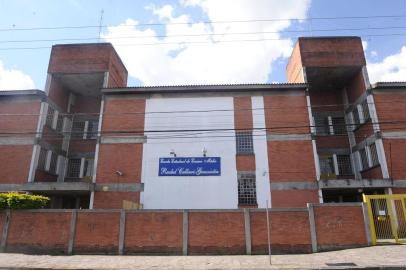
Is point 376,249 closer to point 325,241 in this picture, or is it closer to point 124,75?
point 325,241

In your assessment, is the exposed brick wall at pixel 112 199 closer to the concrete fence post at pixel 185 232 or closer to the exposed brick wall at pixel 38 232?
the exposed brick wall at pixel 38 232

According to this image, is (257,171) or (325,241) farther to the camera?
(257,171)

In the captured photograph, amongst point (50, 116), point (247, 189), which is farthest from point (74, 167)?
point (247, 189)

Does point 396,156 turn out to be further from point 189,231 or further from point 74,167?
point 74,167

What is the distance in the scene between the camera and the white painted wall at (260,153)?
19484 millimetres

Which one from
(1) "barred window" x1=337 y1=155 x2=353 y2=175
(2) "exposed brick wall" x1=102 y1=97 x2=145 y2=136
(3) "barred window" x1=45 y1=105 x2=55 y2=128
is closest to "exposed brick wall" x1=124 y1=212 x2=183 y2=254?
(2) "exposed brick wall" x1=102 y1=97 x2=145 y2=136

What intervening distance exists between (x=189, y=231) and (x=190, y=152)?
779 cm

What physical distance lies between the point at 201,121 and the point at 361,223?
11944mm

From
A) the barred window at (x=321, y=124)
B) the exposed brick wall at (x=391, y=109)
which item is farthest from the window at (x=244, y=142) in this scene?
the exposed brick wall at (x=391, y=109)

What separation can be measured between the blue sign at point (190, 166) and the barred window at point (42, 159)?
29.4 feet

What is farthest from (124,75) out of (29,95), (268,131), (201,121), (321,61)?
(321,61)

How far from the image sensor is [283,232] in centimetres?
1334

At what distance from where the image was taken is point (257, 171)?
2006 cm

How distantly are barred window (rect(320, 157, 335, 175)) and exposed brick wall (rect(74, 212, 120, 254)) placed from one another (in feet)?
54.6
